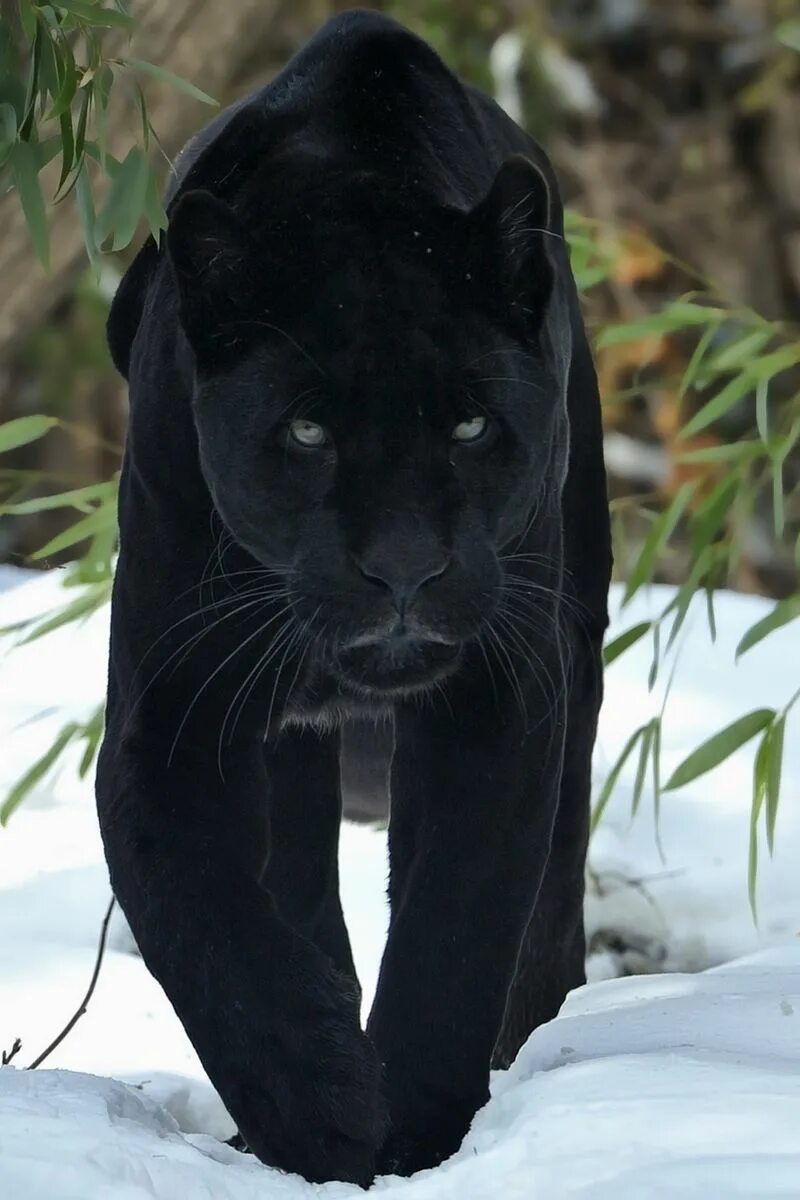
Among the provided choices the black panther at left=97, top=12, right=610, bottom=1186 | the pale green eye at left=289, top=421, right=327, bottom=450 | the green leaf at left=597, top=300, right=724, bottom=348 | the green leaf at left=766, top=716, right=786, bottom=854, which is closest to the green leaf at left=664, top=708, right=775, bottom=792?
the green leaf at left=766, top=716, right=786, bottom=854

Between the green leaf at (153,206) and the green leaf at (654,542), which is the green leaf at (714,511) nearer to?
the green leaf at (654,542)

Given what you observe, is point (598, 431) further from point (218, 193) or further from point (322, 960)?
point (322, 960)

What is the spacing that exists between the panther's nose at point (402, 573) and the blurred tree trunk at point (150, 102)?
1724 millimetres

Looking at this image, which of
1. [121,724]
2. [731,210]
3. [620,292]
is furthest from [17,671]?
[731,210]

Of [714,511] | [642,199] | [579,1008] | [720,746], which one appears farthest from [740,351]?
[642,199]

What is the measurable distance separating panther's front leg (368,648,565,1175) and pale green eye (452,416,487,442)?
250 mm

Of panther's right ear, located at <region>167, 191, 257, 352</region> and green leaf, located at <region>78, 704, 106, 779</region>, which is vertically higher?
panther's right ear, located at <region>167, 191, 257, 352</region>

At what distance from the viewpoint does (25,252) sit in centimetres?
334

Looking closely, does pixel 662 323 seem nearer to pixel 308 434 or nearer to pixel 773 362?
pixel 773 362

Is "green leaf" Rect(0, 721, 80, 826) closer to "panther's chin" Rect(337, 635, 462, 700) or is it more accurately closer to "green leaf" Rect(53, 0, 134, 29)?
"panther's chin" Rect(337, 635, 462, 700)

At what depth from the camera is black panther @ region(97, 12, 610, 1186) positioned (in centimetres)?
170

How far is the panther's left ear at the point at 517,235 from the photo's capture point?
5.97 ft

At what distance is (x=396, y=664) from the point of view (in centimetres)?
178

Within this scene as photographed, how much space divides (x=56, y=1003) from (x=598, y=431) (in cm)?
101
